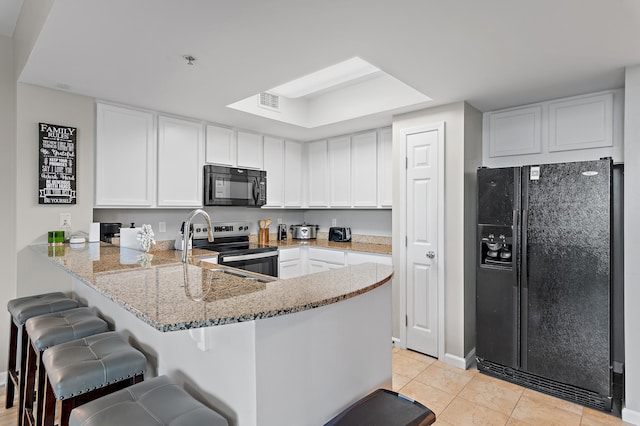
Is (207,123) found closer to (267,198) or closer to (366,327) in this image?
(267,198)

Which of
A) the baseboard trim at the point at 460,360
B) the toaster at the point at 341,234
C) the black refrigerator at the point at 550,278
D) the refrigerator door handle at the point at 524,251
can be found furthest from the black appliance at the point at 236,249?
the refrigerator door handle at the point at 524,251

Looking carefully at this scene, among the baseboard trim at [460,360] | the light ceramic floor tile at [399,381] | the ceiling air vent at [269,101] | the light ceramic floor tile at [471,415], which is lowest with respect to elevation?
the light ceramic floor tile at [471,415]

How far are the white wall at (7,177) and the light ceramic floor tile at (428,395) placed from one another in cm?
310

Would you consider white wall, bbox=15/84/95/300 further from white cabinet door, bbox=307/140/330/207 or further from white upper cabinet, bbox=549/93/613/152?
white upper cabinet, bbox=549/93/613/152

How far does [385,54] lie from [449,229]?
1630 mm

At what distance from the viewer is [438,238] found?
3.06 m

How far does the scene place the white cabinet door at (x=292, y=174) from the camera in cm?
448

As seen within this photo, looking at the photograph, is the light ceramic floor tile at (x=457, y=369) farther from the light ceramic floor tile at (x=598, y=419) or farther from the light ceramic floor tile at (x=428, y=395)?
the light ceramic floor tile at (x=598, y=419)

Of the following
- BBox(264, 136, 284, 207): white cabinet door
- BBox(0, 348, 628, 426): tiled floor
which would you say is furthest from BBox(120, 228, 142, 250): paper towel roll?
BBox(264, 136, 284, 207): white cabinet door

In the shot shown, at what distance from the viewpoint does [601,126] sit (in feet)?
8.60

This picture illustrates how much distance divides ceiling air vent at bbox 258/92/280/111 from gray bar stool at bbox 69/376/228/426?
111 inches

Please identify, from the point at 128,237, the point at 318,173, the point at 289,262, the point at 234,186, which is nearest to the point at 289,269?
the point at 289,262

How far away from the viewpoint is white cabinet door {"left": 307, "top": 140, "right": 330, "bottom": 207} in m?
4.44

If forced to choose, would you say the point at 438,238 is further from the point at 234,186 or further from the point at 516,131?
the point at 234,186
